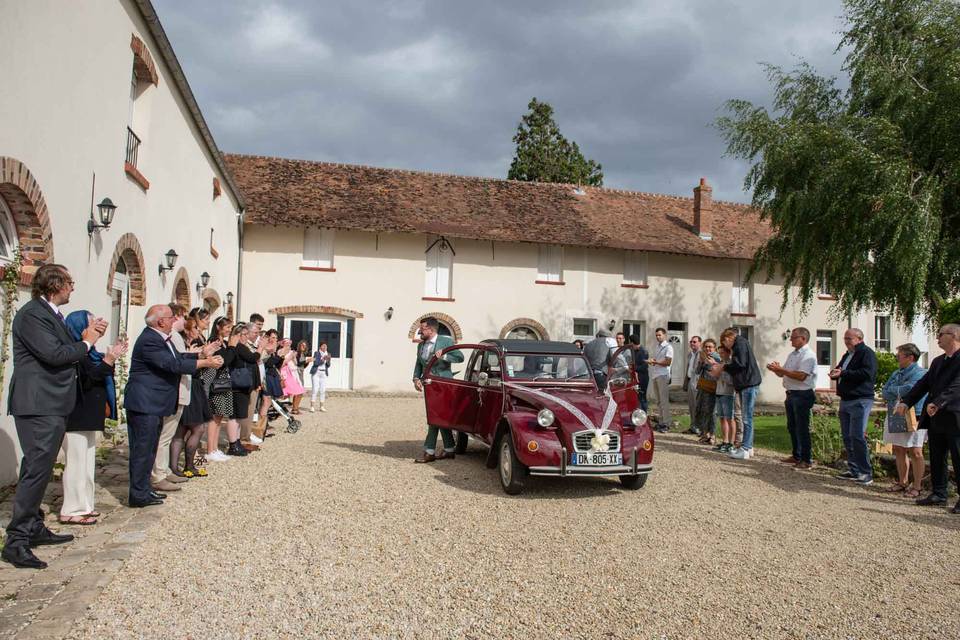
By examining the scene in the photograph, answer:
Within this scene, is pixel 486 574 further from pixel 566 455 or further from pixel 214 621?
pixel 566 455

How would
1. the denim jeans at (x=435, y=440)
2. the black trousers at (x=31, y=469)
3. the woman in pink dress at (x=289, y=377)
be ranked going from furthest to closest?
the woman in pink dress at (x=289, y=377) → the denim jeans at (x=435, y=440) → the black trousers at (x=31, y=469)

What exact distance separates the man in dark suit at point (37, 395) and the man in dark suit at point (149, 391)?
47.5 inches

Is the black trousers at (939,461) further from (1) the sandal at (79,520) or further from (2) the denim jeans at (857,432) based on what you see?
(1) the sandal at (79,520)

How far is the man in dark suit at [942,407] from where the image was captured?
683 centimetres

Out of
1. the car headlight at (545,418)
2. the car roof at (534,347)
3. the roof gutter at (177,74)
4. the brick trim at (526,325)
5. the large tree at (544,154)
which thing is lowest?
the car headlight at (545,418)

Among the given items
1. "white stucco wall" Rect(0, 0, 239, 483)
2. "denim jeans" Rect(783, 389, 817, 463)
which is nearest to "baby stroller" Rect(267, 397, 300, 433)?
"white stucco wall" Rect(0, 0, 239, 483)

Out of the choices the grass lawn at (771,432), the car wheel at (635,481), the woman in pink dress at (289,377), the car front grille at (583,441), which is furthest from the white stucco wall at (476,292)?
the car front grille at (583,441)

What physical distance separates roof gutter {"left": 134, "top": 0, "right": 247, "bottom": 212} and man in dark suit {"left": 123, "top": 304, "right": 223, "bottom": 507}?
6193mm

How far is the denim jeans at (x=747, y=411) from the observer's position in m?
10.1

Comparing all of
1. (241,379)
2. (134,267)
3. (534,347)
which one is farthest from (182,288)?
(534,347)

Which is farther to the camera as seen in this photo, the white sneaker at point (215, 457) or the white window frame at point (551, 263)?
the white window frame at point (551, 263)

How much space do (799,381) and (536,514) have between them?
4694mm

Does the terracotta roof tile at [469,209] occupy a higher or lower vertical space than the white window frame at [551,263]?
higher

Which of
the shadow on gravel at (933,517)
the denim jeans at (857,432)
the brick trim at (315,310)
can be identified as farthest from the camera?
the brick trim at (315,310)
